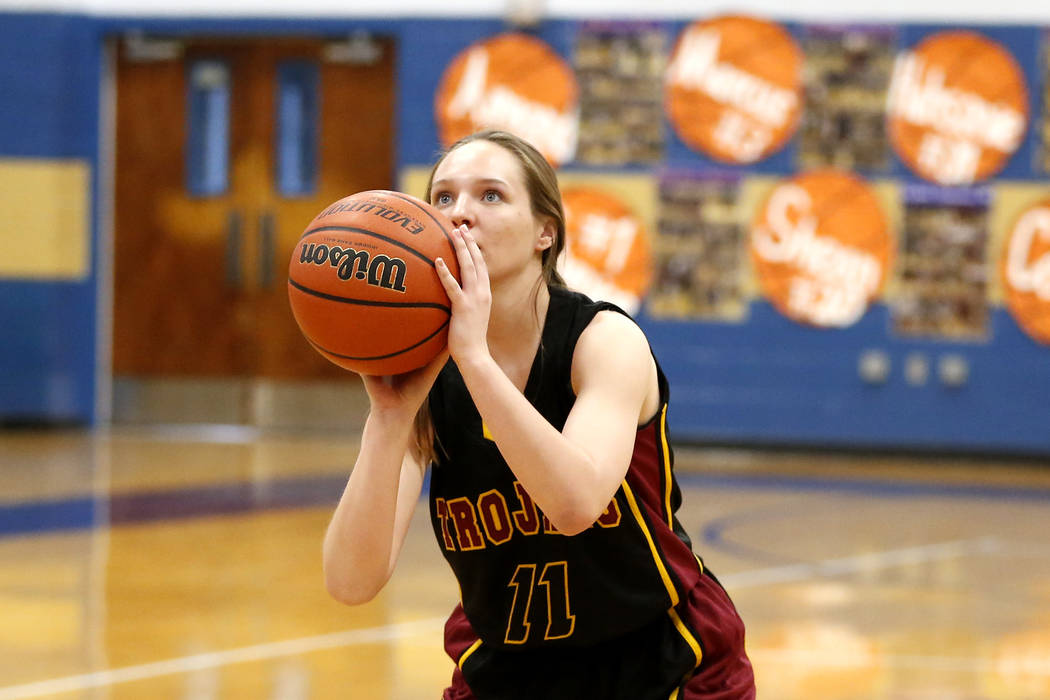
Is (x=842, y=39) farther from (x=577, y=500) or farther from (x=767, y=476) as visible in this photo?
A: (x=577, y=500)

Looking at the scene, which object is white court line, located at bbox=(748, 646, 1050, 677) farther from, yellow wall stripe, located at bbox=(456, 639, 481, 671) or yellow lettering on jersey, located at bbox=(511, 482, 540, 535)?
yellow lettering on jersey, located at bbox=(511, 482, 540, 535)

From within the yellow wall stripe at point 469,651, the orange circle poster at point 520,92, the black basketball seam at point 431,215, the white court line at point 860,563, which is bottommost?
the white court line at point 860,563

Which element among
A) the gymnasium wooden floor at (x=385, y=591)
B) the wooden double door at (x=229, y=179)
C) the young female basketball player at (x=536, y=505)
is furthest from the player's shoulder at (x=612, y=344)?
the wooden double door at (x=229, y=179)

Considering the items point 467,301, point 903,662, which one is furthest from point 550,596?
point 903,662

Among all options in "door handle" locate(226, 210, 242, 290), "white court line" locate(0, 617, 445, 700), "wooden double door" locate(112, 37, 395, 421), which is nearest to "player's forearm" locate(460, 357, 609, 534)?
"white court line" locate(0, 617, 445, 700)

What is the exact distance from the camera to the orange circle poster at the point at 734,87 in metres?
8.34

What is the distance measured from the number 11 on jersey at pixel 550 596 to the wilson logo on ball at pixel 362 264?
415 millimetres

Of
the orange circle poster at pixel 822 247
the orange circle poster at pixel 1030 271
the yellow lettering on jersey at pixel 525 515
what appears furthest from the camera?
the orange circle poster at pixel 822 247

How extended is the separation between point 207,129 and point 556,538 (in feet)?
26.0

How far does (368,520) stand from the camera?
1756 millimetres

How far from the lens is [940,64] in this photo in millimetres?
8227

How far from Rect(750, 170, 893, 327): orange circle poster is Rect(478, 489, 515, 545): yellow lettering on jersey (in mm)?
6769

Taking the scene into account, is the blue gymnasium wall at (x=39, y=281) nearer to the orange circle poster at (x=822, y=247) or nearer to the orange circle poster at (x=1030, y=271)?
the orange circle poster at (x=822, y=247)

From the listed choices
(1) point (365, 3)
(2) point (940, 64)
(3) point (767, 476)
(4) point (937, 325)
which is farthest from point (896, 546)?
(1) point (365, 3)
